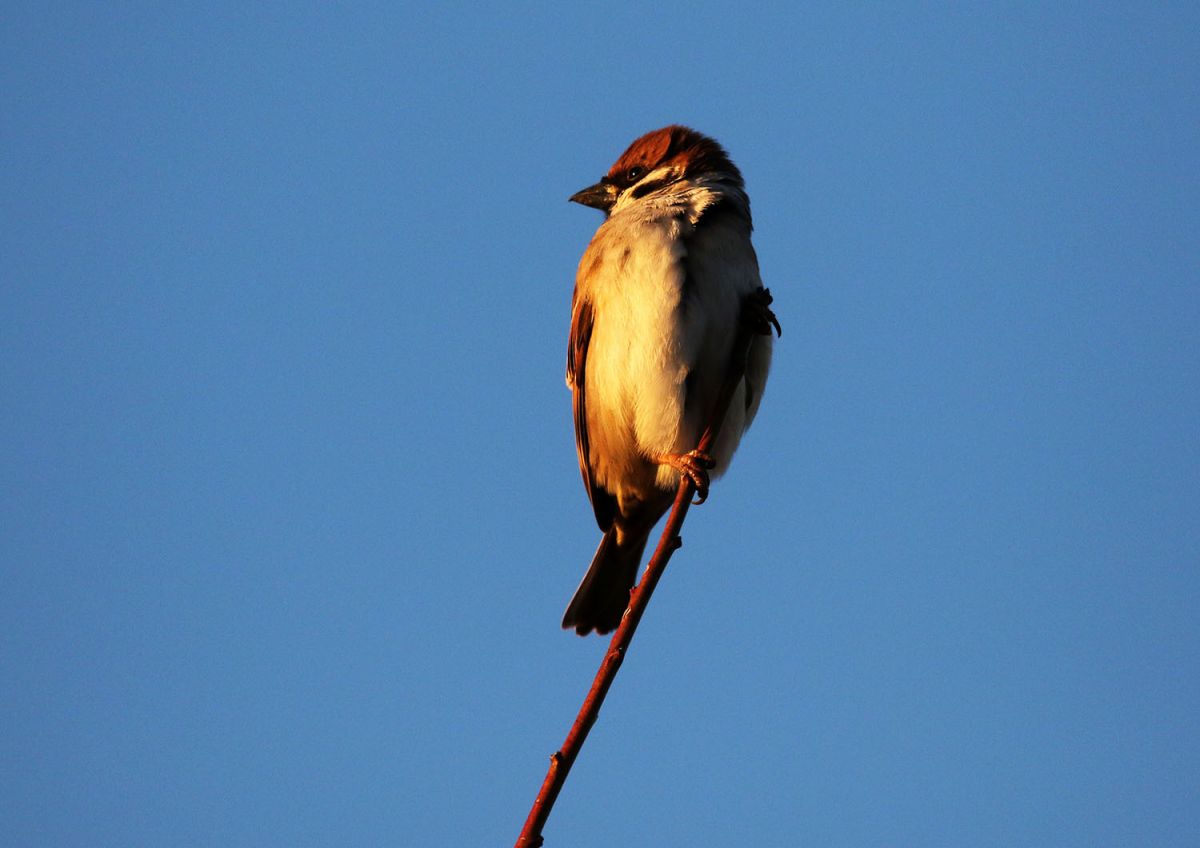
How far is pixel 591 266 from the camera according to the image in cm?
540

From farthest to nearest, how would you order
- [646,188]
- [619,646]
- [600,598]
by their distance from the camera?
[646,188] → [600,598] → [619,646]

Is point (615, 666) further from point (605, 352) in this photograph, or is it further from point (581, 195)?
point (581, 195)

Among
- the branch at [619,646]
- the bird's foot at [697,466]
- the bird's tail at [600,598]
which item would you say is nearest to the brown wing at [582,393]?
the bird's tail at [600,598]

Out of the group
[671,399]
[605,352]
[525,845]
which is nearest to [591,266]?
[605,352]

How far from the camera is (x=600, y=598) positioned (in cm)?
570

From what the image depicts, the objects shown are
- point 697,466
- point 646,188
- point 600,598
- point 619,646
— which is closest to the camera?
point 619,646

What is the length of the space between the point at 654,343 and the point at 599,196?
150cm

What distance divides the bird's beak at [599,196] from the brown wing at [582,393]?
75 cm

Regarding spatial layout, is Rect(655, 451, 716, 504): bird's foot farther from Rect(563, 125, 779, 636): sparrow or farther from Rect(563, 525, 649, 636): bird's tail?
Rect(563, 525, 649, 636): bird's tail

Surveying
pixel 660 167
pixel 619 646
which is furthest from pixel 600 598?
pixel 619 646

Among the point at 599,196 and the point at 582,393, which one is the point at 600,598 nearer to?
the point at 582,393

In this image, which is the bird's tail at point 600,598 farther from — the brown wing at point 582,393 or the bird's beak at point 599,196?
the bird's beak at point 599,196

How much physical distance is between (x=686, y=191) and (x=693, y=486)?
236 centimetres

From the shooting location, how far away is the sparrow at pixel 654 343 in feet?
16.2
